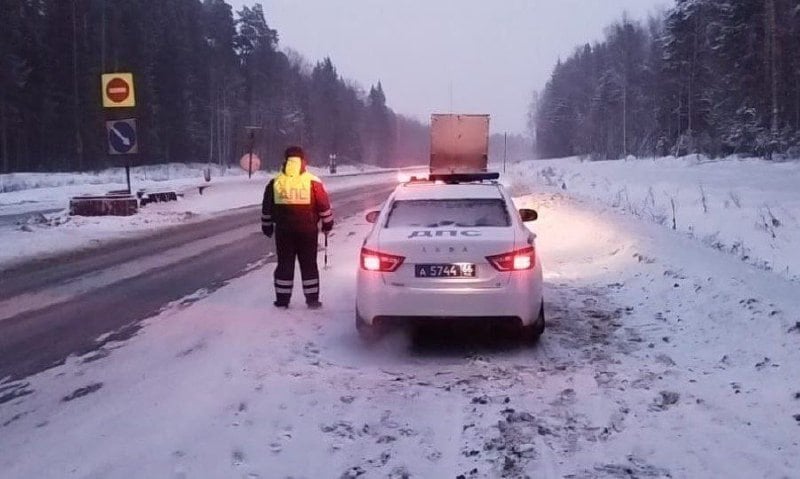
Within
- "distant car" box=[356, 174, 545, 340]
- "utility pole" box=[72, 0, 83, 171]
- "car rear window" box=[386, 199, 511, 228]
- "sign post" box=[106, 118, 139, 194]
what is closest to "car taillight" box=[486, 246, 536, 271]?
"distant car" box=[356, 174, 545, 340]

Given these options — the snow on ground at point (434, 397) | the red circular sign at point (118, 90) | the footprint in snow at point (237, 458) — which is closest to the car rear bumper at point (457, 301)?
the snow on ground at point (434, 397)

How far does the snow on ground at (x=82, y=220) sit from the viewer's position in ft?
49.6

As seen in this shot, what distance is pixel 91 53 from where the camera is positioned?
59.8 meters

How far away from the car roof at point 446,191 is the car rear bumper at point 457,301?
56.9 inches

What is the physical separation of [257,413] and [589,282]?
21.6ft

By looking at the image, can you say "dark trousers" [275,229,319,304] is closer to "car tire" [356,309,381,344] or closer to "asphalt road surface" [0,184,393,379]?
"asphalt road surface" [0,184,393,379]

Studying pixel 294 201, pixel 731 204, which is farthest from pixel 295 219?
pixel 731 204

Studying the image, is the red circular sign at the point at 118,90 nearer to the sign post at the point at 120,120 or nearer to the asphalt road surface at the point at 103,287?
the sign post at the point at 120,120

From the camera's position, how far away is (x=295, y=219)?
28.6 ft

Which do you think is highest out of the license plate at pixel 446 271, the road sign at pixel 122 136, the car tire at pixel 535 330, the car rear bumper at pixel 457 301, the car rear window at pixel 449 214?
the road sign at pixel 122 136

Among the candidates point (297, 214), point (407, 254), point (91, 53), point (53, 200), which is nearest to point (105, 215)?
point (53, 200)

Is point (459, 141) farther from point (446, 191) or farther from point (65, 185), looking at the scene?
point (446, 191)

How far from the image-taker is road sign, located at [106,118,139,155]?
19328mm

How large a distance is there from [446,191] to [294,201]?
1.75 metres
